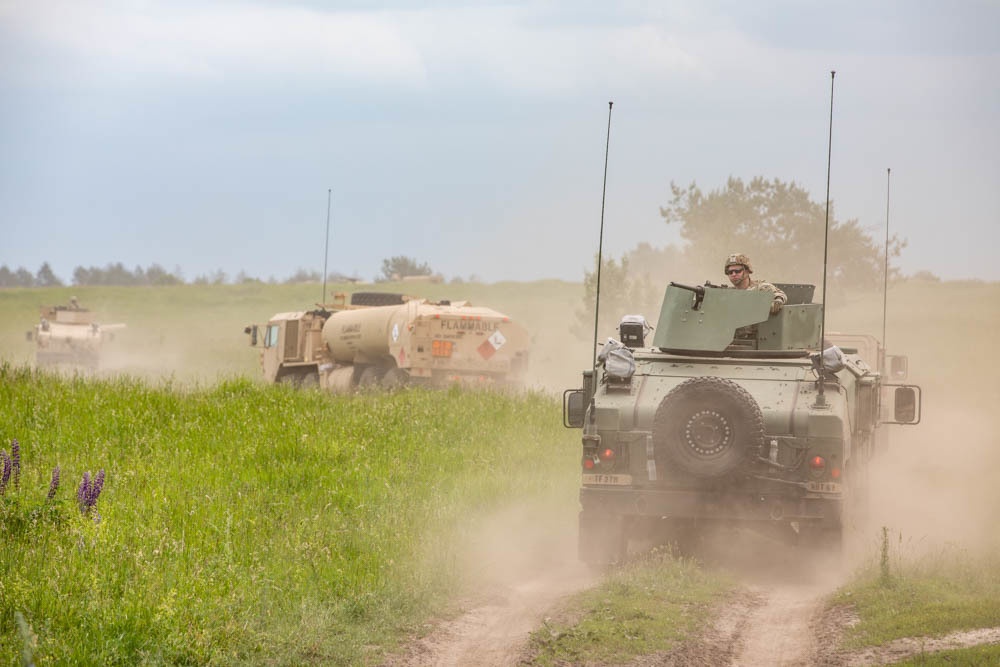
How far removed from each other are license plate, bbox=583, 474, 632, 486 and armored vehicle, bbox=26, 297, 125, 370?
40951 mm

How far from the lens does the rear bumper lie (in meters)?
10.5

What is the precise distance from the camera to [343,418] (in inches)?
675

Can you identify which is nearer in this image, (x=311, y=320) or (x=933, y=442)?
(x=933, y=442)

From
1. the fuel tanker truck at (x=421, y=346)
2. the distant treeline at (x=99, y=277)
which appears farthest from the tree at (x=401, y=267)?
the fuel tanker truck at (x=421, y=346)

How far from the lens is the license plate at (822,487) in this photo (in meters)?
10.4

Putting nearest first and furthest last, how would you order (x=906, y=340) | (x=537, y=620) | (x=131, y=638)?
(x=131, y=638) < (x=537, y=620) < (x=906, y=340)

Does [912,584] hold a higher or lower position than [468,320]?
lower

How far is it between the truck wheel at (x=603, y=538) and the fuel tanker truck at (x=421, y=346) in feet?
52.2

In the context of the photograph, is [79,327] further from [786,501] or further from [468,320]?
[786,501]

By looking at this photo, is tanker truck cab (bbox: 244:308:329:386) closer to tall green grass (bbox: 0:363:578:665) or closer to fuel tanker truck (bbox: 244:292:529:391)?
fuel tanker truck (bbox: 244:292:529:391)

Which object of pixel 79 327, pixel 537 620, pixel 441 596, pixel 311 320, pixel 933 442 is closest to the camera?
pixel 537 620

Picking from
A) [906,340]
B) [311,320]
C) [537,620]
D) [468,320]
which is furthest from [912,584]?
[906,340]

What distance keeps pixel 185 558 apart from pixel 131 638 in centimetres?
178

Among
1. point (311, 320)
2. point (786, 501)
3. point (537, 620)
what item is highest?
point (311, 320)
